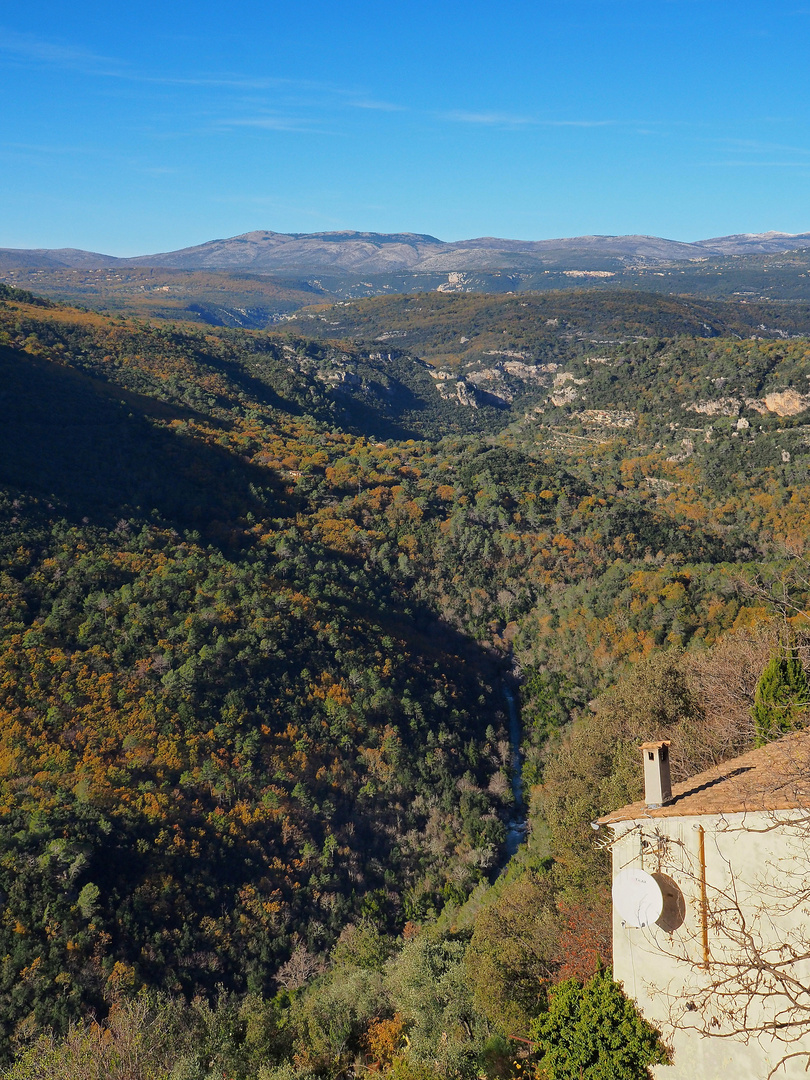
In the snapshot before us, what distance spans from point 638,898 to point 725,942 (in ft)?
4.37

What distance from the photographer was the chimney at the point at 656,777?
11617mm

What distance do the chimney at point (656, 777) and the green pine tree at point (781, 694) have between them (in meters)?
7.04

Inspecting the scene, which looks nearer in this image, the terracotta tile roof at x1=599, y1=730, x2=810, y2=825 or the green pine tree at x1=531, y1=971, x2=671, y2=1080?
the terracotta tile roof at x1=599, y1=730, x2=810, y2=825

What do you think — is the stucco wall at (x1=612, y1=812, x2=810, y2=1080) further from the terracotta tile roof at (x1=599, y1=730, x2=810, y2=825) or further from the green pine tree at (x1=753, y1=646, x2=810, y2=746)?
the green pine tree at (x1=753, y1=646, x2=810, y2=746)

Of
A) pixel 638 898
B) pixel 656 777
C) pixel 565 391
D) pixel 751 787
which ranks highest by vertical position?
pixel 565 391

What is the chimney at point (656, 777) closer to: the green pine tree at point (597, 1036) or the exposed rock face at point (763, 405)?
the green pine tree at point (597, 1036)

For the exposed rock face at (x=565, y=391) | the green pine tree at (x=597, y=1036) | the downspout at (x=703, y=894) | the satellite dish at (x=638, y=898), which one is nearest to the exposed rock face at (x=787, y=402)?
the exposed rock face at (x=565, y=391)

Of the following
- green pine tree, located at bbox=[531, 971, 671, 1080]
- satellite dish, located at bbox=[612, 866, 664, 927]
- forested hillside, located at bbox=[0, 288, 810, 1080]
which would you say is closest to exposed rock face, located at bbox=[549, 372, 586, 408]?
forested hillside, located at bbox=[0, 288, 810, 1080]

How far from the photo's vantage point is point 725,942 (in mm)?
9938

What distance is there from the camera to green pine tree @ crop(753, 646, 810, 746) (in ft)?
57.0

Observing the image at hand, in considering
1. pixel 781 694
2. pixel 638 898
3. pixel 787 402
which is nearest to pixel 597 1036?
pixel 638 898

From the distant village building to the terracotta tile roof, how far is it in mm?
31

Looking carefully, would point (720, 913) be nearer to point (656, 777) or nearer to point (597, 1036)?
point (656, 777)

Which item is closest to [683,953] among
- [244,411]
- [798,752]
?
[798,752]
